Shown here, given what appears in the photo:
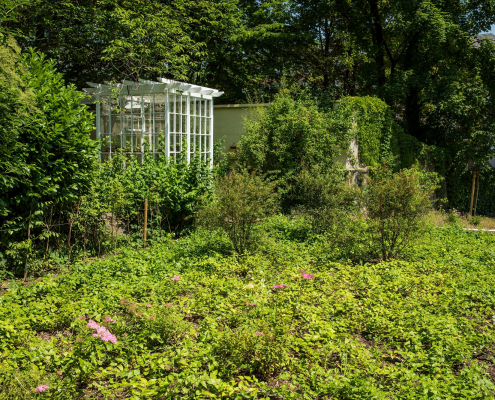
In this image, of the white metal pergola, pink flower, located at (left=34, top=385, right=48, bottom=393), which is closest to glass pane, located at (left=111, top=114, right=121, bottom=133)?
the white metal pergola

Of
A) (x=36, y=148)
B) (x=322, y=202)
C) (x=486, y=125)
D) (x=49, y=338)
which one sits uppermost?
(x=486, y=125)

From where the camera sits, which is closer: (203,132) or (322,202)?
(322,202)

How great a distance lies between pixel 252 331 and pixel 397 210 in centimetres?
421

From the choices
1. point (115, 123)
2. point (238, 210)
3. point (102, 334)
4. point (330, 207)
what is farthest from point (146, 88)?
point (102, 334)

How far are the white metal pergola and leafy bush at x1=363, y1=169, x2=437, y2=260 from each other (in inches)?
200

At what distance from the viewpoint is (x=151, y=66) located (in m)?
14.1

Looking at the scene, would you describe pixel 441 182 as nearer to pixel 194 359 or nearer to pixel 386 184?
pixel 386 184

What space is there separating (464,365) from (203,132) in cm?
1006

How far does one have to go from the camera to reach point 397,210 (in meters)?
7.41

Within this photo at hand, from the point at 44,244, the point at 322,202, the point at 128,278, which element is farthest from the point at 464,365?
the point at 44,244

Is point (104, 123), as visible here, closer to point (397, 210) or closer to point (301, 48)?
point (397, 210)

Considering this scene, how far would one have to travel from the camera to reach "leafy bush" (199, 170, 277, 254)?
7371mm

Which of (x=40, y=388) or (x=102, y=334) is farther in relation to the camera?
(x=102, y=334)

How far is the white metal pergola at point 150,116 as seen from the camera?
36.5ft
